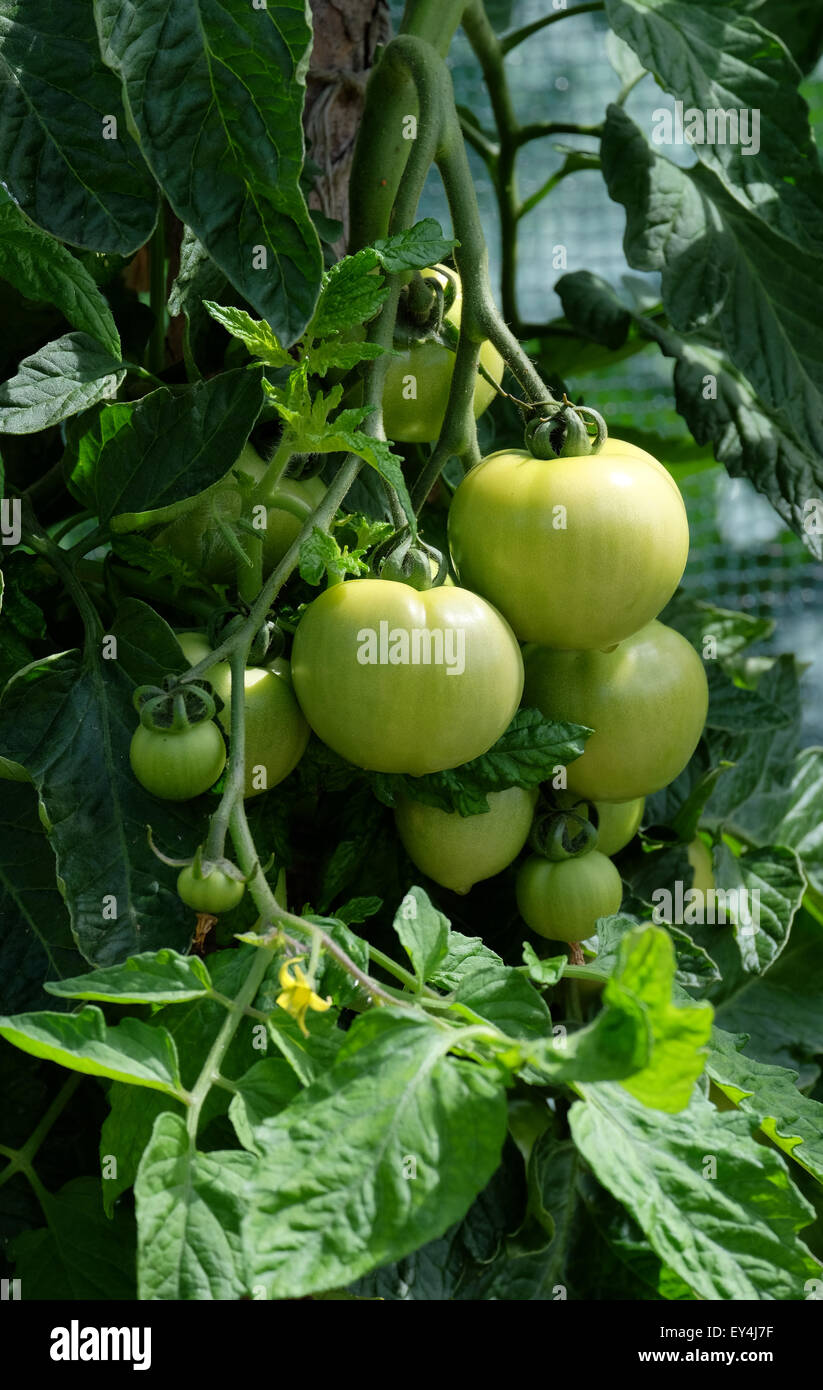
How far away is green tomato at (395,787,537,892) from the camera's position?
542mm

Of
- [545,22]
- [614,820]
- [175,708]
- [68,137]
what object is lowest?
[614,820]

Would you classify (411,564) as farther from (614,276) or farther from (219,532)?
(614,276)

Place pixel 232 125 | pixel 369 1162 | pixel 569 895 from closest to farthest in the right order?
pixel 369 1162
pixel 232 125
pixel 569 895

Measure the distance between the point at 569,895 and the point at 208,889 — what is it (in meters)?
0.21

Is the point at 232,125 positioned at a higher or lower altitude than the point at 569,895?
higher

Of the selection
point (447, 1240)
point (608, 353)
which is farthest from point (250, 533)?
point (608, 353)

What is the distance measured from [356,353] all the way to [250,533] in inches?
3.3

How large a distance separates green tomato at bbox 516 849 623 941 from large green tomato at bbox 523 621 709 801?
35 millimetres

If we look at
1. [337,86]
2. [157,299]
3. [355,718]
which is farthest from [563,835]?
[337,86]

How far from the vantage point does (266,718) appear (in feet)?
1.64

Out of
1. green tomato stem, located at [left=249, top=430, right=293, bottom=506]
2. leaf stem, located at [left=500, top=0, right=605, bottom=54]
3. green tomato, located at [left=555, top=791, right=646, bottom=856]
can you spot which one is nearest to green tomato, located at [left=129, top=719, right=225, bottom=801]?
green tomato stem, located at [left=249, top=430, right=293, bottom=506]

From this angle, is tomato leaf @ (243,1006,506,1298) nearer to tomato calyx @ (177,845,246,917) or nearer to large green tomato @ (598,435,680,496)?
tomato calyx @ (177,845,246,917)

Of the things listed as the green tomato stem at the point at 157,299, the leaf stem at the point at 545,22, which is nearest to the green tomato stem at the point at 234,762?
the green tomato stem at the point at 157,299

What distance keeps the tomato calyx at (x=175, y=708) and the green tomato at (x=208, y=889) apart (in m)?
0.06
